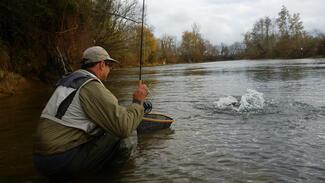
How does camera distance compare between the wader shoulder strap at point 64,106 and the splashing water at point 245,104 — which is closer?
the wader shoulder strap at point 64,106

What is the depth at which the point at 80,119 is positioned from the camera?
12.7 feet

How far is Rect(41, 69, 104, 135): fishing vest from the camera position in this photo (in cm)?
383

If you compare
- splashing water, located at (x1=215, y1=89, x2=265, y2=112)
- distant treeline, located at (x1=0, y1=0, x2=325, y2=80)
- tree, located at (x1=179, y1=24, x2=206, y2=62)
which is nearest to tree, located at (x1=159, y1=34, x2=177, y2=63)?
tree, located at (x1=179, y1=24, x2=206, y2=62)

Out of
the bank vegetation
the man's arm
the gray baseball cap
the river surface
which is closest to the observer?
the man's arm

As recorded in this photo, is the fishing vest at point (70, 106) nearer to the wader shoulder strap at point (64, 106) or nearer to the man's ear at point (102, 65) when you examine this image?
the wader shoulder strap at point (64, 106)

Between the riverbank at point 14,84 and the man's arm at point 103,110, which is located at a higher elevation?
the man's arm at point 103,110

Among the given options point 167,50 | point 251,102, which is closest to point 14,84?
point 251,102

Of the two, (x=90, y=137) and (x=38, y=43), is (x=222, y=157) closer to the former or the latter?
(x=90, y=137)

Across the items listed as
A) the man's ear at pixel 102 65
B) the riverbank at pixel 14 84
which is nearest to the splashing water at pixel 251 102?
the man's ear at pixel 102 65

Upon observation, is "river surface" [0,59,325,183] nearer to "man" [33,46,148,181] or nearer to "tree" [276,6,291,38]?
"man" [33,46,148,181]

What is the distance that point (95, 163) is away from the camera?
14.4 ft

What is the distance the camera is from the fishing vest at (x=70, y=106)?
151 inches

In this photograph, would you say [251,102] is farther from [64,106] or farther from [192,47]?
[192,47]

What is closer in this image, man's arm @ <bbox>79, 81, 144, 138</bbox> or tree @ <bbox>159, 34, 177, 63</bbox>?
man's arm @ <bbox>79, 81, 144, 138</bbox>
